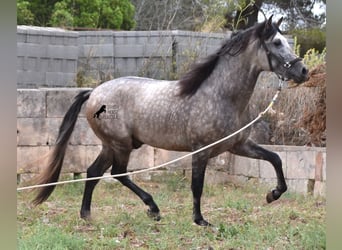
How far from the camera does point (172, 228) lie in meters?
4.08

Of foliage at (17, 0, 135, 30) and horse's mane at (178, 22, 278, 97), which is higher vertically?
foliage at (17, 0, 135, 30)

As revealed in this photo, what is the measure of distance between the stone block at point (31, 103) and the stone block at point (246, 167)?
6.36ft

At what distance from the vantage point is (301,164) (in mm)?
5207

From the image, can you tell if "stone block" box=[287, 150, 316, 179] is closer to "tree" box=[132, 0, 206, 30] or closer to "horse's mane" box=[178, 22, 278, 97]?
"horse's mane" box=[178, 22, 278, 97]

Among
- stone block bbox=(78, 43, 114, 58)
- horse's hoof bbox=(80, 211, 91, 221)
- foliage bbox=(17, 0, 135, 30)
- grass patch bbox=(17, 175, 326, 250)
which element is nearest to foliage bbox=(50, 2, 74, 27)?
foliage bbox=(17, 0, 135, 30)

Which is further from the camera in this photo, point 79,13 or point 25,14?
point 79,13

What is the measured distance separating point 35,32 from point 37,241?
299 cm

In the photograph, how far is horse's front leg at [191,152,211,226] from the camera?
4082mm

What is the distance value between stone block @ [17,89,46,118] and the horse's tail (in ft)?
4.90

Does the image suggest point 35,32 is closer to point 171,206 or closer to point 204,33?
point 204,33

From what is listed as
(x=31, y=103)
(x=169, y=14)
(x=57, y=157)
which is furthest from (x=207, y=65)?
(x=169, y=14)

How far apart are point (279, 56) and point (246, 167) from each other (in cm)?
206

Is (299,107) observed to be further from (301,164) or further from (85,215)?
(85,215)

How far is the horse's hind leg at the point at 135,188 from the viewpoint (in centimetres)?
438
